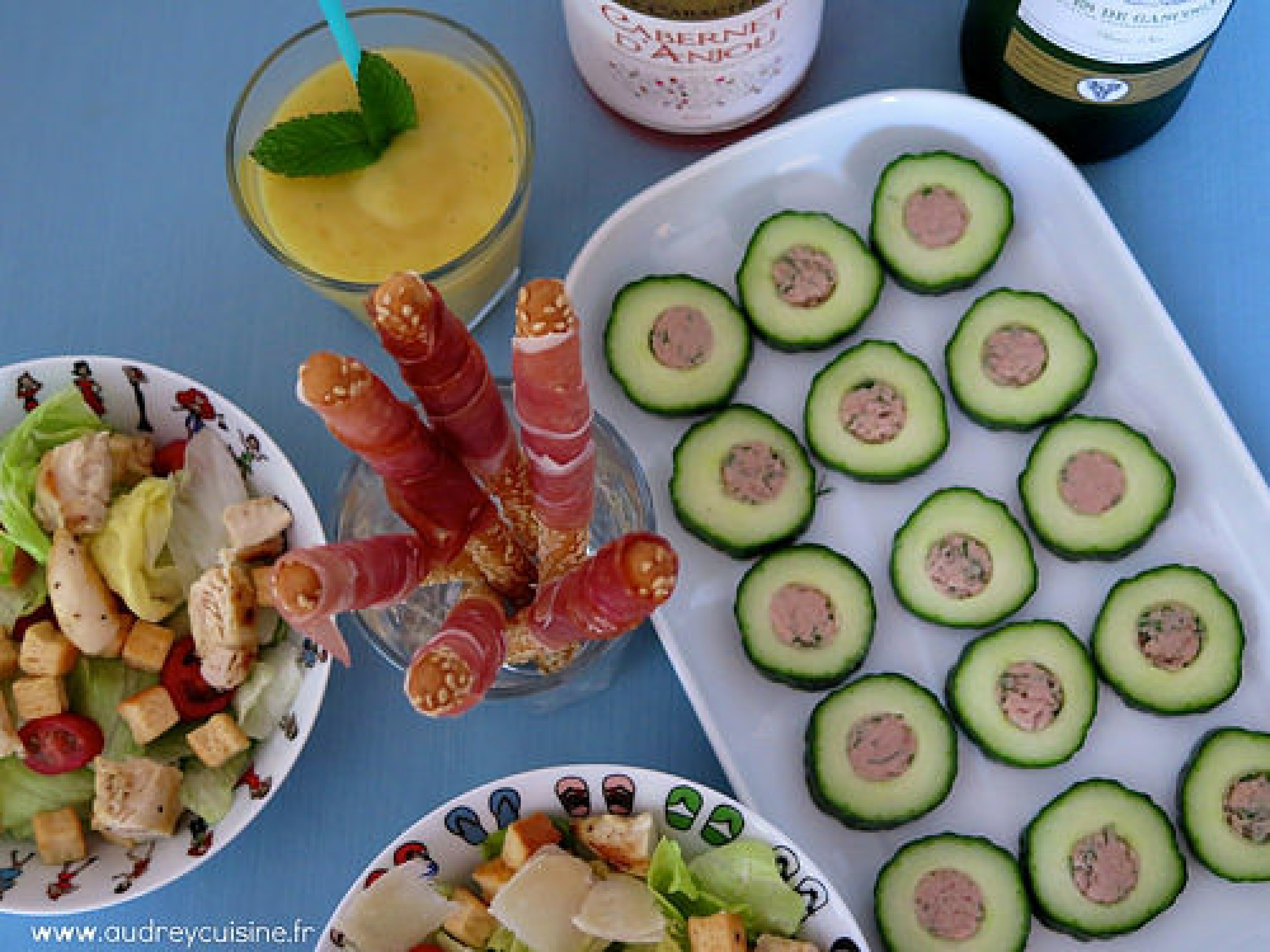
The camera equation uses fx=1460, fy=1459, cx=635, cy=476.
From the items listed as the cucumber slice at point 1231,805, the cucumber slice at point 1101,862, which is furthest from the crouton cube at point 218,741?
the cucumber slice at point 1231,805

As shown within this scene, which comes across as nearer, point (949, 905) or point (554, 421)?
point (554, 421)

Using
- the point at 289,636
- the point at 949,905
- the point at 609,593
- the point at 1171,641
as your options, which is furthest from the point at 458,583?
the point at 1171,641

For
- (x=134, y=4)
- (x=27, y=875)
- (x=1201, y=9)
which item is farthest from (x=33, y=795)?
(x=1201, y=9)

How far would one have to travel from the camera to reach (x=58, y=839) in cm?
116

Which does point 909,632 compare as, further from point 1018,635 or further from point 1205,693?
point 1205,693

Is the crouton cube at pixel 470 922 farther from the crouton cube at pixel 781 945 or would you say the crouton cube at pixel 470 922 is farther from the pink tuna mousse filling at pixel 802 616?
the pink tuna mousse filling at pixel 802 616

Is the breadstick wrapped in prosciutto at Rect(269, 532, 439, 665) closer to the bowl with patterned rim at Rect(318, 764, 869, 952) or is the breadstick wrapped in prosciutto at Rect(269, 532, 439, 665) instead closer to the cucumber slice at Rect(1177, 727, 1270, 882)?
the bowl with patterned rim at Rect(318, 764, 869, 952)

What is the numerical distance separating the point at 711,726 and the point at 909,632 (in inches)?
7.8

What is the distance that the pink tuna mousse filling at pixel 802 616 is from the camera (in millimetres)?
1209

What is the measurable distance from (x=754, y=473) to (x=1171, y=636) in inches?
14.5

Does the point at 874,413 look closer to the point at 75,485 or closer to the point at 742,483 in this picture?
the point at 742,483

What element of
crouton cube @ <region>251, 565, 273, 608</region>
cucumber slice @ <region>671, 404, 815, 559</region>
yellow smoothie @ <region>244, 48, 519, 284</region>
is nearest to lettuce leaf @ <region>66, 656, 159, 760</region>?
crouton cube @ <region>251, 565, 273, 608</region>

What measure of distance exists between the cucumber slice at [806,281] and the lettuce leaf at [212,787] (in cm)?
58

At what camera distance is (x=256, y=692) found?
1189 mm
